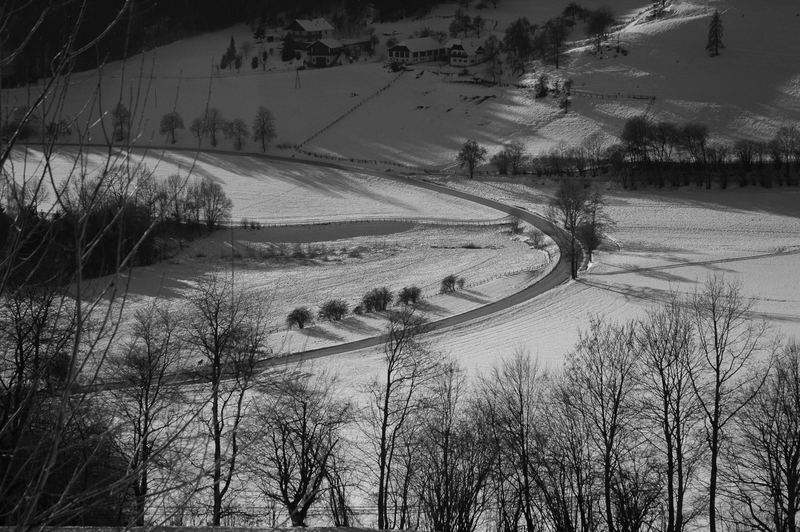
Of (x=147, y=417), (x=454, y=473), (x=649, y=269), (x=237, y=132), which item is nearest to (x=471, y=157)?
(x=237, y=132)

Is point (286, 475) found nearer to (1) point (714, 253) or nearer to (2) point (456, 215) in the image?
(1) point (714, 253)

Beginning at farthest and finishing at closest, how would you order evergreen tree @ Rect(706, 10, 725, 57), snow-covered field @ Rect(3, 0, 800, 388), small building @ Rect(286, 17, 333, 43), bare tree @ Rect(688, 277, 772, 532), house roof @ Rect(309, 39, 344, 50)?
small building @ Rect(286, 17, 333, 43) < house roof @ Rect(309, 39, 344, 50) < evergreen tree @ Rect(706, 10, 725, 57) < snow-covered field @ Rect(3, 0, 800, 388) < bare tree @ Rect(688, 277, 772, 532)

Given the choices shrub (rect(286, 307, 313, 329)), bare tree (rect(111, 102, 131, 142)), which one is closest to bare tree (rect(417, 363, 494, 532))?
bare tree (rect(111, 102, 131, 142))

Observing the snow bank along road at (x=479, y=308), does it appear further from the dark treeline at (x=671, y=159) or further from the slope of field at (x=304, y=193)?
the dark treeline at (x=671, y=159)

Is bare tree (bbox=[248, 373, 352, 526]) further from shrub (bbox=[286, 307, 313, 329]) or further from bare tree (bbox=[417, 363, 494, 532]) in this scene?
shrub (bbox=[286, 307, 313, 329])

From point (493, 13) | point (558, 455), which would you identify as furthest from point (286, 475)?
point (493, 13)

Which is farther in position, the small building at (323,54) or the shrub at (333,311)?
the small building at (323,54)

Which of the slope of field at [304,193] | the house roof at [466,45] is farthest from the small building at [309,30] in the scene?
the slope of field at [304,193]
